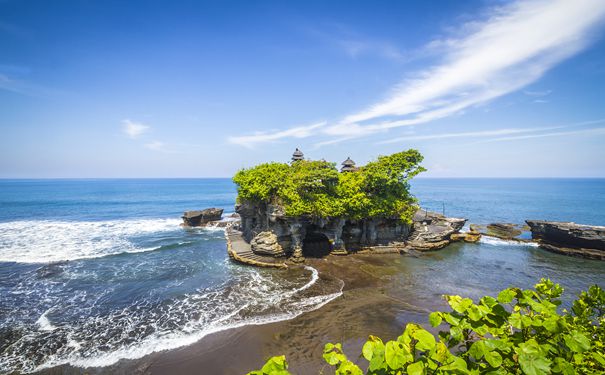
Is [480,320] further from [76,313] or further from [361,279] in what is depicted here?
[76,313]

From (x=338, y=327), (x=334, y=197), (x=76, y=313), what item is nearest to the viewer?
(x=338, y=327)

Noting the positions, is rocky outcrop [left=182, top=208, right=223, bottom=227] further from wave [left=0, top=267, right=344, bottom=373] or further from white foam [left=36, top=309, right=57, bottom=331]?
white foam [left=36, top=309, right=57, bottom=331]

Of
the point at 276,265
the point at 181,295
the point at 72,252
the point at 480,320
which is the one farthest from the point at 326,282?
the point at 72,252

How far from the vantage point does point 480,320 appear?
11.2ft

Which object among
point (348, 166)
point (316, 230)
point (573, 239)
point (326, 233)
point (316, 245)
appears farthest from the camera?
point (348, 166)

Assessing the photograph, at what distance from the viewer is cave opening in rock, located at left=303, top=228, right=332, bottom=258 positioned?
96.9ft

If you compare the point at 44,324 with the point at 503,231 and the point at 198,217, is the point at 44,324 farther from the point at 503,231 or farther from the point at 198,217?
the point at 503,231

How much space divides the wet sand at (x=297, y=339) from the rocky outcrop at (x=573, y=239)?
26.2 m

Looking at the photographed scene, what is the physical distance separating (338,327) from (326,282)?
6271 millimetres

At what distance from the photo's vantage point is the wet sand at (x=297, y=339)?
13070mm

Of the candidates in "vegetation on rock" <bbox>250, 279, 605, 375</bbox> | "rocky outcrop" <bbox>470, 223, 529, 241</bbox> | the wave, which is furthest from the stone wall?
"vegetation on rock" <bbox>250, 279, 605, 375</bbox>

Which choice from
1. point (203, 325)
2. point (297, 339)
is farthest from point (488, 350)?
point (203, 325)

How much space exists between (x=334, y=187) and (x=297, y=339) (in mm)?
16083

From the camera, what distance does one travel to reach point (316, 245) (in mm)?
31328
